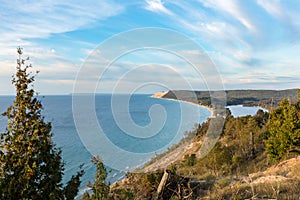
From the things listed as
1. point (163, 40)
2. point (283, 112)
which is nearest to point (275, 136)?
point (283, 112)

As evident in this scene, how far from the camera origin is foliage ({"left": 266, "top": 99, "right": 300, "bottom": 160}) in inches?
750

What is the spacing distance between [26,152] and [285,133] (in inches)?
805

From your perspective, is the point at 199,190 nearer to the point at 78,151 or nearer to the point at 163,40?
the point at 163,40

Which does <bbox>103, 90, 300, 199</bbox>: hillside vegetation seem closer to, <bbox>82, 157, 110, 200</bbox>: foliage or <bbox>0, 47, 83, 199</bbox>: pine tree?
<bbox>82, 157, 110, 200</bbox>: foliage

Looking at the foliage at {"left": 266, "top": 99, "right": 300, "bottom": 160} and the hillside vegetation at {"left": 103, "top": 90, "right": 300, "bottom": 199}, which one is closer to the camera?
the hillside vegetation at {"left": 103, "top": 90, "right": 300, "bottom": 199}

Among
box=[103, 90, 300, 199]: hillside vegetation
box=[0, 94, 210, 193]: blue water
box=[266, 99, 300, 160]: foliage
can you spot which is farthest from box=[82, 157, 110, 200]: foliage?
box=[266, 99, 300, 160]: foliage

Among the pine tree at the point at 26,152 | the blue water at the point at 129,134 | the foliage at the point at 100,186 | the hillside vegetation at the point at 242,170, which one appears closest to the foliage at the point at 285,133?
the hillside vegetation at the point at 242,170

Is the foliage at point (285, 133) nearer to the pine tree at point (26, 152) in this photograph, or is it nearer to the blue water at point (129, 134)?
the blue water at point (129, 134)

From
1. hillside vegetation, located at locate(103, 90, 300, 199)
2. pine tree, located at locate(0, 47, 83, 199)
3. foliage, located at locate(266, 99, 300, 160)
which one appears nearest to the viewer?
pine tree, located at locate(0, 47, 83, 199)

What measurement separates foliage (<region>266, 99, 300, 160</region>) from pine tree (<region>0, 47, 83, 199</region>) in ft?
64.1

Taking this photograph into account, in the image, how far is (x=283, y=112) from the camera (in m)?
20.9

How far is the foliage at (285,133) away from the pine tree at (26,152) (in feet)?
64.1

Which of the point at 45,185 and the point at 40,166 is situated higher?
the point at 40,166

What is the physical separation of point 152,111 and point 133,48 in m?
3.24
